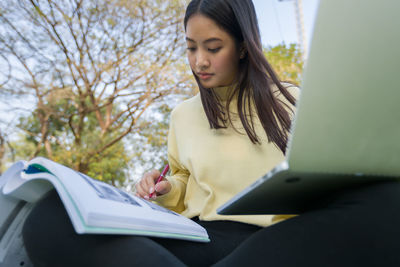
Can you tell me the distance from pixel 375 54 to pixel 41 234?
572mm

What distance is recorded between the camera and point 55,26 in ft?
15.4

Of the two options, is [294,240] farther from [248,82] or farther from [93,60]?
[93,60]

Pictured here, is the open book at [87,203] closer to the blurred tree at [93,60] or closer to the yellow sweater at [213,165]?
the yellow sweater at [213,165]

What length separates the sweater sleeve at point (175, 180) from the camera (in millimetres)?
1107

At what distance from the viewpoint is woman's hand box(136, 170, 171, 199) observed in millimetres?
1015

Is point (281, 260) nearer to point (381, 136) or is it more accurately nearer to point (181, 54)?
point (381, 136)

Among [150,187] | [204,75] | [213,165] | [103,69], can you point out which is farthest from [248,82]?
[103,69]

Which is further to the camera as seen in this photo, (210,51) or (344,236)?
(210,51)

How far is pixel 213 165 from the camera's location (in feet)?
3.40

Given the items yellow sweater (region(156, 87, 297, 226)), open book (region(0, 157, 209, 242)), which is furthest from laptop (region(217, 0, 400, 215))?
yellow sweater (region(156, 87, 297, 226))

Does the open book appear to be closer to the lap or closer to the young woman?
the young woman

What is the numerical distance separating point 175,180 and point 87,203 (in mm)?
720

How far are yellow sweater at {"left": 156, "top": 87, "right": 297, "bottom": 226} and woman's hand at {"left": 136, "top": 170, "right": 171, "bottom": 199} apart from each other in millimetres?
48

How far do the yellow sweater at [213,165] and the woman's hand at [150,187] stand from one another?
0.05 m
